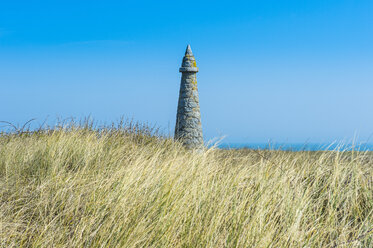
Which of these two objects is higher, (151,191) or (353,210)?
(151,191)

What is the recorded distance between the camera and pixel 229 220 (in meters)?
3.81

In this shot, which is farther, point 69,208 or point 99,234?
point 69,208

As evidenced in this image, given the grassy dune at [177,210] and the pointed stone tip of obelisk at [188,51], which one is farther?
the pointed stone tip of obelisk at [188,51]

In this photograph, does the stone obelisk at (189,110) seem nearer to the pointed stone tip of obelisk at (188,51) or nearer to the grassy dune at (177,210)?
the pointed stone tip of obelisk at (188,51)

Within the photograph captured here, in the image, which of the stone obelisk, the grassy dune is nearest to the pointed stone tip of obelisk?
the stone obelisk

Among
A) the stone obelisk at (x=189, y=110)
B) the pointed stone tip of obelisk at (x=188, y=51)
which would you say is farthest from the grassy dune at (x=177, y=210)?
the pointed stone tip of obelisk at (x=188, y=51)

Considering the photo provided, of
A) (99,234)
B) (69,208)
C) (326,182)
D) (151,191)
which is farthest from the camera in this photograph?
(326,182)

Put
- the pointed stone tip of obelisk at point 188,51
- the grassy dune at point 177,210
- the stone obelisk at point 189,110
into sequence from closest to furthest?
the grassy dune at point 177,210, the stone obelisk at point 189,110, the pointed stone tip of obelisk at point 188,51

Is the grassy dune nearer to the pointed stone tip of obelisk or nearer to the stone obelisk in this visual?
the stone obelisk

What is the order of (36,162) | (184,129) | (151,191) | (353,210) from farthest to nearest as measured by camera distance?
(184,129), (36,162), (353,210), (151,191)

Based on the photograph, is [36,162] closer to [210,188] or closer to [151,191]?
[151,191]

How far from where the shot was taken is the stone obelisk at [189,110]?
39.8 feet

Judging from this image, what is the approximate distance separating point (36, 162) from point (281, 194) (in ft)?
13.7

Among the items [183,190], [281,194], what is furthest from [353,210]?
[183,190]
